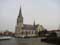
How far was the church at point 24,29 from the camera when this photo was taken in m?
1.54

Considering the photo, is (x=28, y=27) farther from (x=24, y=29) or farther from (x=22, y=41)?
(x=22, y=41)

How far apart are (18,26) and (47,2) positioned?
1.73 feet

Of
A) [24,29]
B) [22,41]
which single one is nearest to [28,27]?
[24,29]

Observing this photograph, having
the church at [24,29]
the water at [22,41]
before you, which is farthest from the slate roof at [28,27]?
the water at [22,41]

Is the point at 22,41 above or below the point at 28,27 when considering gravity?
below

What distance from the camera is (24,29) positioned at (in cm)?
158

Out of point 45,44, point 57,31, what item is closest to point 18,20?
point 45,44

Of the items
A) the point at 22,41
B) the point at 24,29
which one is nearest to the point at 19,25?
the point at 24,29

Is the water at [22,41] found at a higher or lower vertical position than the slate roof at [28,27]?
lower

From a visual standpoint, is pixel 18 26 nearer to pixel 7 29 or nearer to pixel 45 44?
pixel 7 29

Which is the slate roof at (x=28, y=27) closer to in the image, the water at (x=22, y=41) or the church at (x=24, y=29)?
the church at (x=24, y=29)

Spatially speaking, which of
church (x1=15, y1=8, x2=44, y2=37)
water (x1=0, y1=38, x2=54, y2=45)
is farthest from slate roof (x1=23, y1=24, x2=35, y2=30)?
water (x1=0, y1=38, x2=54, y2=45)

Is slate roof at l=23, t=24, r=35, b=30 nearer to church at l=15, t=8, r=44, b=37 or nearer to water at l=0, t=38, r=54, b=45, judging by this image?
church at l=15, t=8, r=44, b=37

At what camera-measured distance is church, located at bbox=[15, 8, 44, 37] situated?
1542 millimetres
